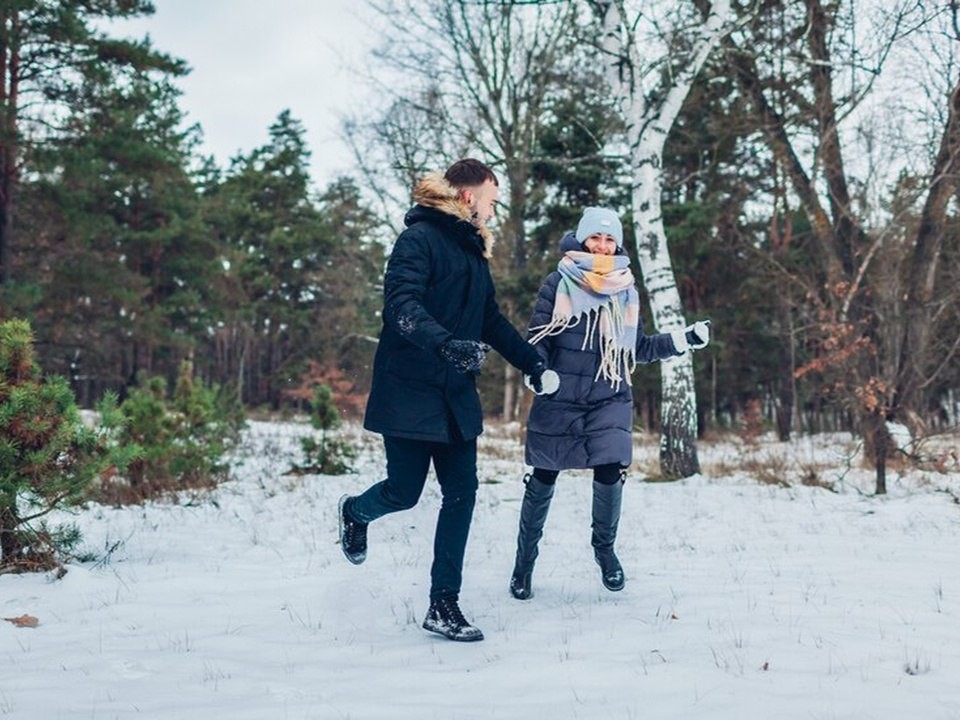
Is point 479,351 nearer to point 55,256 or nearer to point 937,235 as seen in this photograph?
point 937,235

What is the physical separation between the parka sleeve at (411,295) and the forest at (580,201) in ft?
7.48

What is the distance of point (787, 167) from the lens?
11.8m

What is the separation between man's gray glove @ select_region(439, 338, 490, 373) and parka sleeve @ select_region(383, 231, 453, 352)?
34 mm

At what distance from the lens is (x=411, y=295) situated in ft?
10.8

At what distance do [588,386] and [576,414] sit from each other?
0.51ft

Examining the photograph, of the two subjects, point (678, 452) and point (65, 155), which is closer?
point (678, 452)

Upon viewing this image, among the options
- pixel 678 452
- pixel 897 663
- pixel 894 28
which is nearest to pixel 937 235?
pixel 894 28

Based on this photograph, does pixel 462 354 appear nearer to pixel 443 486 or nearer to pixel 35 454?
pixel 443 486

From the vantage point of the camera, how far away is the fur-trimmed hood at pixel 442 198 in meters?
3.53

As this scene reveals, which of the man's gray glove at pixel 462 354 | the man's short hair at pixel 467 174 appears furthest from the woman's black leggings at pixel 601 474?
the man's short hair at pixel 467 174

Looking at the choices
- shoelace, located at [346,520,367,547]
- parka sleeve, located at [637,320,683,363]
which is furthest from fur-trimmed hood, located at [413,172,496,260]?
shoelace, located at [346,520,367,547]

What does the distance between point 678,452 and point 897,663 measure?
6.29 m

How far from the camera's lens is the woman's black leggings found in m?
3.99

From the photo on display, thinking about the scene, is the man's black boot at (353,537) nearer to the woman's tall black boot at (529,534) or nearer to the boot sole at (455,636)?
the boot sole at (455,636)
